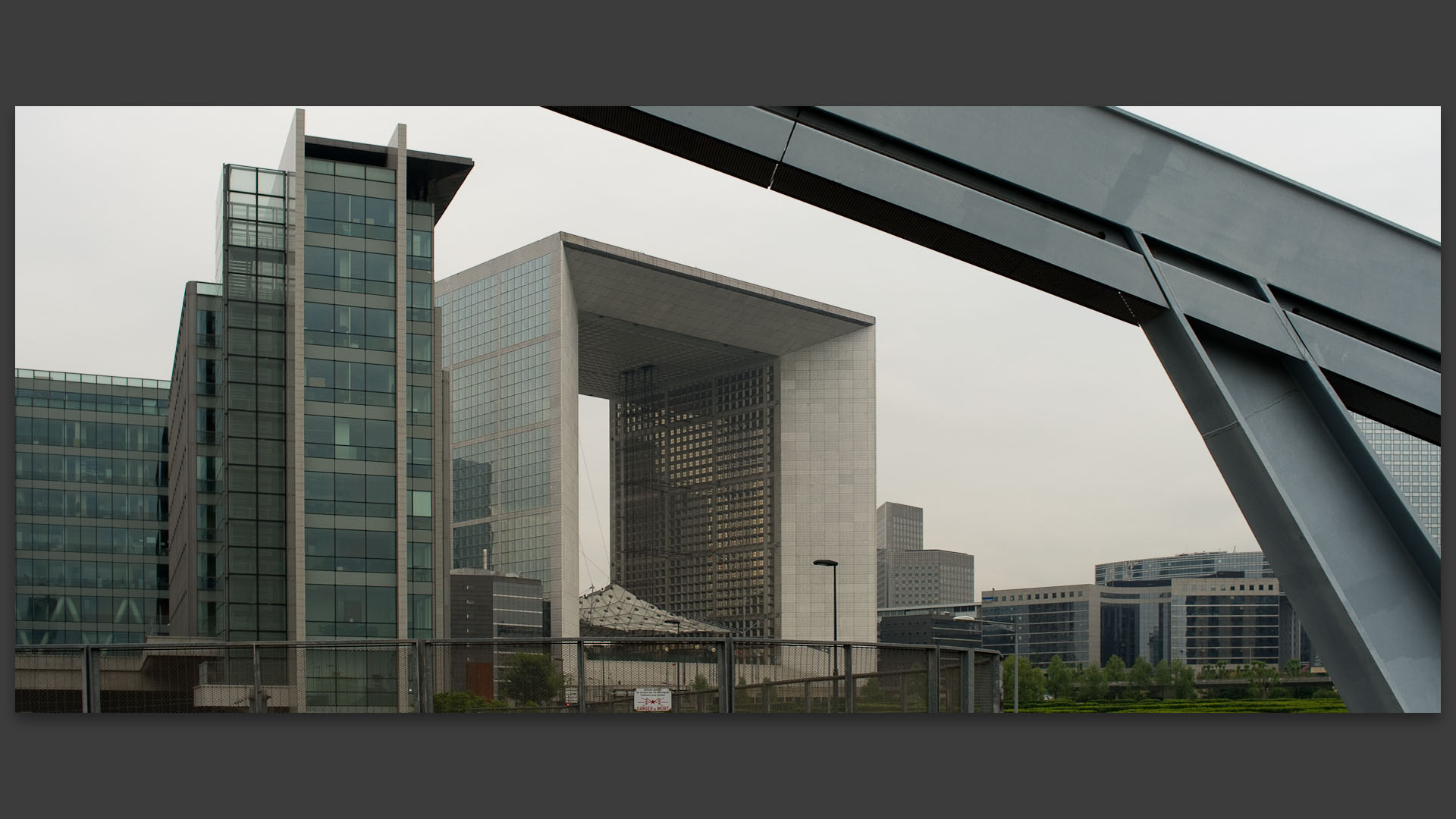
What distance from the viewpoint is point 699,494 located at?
10294 centimetres

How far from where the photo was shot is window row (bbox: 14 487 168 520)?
92.9 ft

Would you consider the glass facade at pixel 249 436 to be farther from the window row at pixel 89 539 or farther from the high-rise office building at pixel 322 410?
the window row at pixel 89 539

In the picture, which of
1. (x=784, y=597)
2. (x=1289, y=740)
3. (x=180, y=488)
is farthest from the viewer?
(x=784, y=597)

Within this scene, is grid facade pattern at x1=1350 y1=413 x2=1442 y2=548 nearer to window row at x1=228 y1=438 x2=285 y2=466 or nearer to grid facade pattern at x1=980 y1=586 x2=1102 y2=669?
grid facade pattern at x1=980 y1=586 x2=1102 y2=669

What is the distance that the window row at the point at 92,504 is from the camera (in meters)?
28.3

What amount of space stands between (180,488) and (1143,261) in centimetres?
5085

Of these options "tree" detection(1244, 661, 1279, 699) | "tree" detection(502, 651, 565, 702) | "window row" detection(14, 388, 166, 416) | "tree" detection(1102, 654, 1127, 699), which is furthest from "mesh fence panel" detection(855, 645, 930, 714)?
"tree" detection(1102, 654, 1127, 699)

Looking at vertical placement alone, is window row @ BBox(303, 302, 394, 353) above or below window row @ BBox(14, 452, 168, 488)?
above

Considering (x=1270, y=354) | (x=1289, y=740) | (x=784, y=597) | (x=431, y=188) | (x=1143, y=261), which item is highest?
(x=431, y=188)

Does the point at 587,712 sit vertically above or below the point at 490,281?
below

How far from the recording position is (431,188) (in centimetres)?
4572

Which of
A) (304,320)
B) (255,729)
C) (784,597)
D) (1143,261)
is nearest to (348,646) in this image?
(255,729)

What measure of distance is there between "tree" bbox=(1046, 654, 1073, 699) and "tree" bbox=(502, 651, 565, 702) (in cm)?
2524

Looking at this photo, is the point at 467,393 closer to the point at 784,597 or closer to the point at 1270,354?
the point at 784,597
